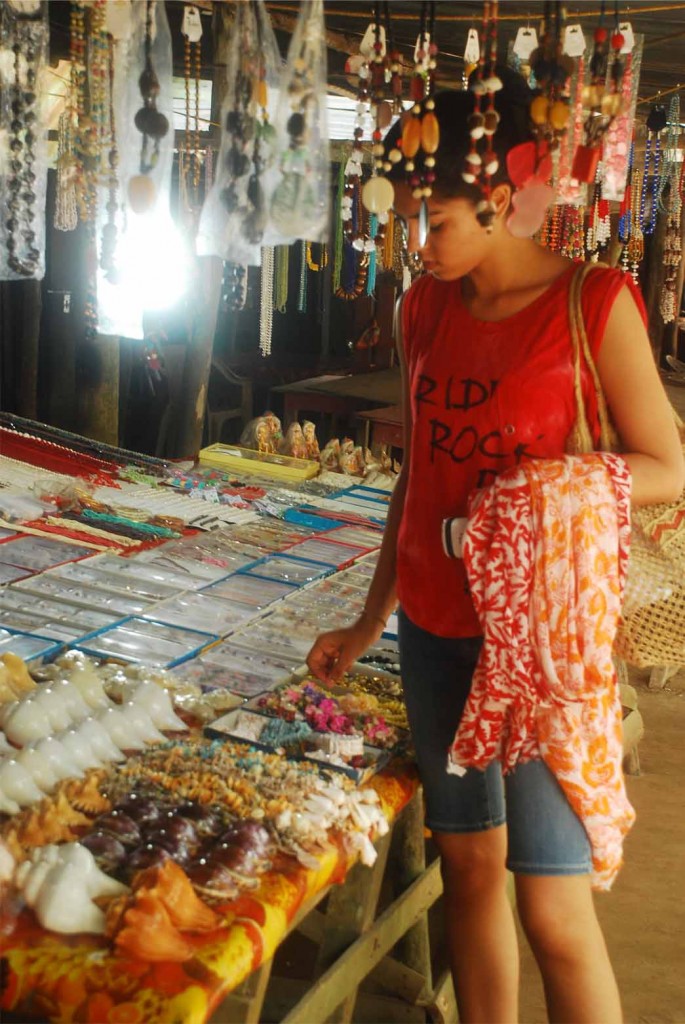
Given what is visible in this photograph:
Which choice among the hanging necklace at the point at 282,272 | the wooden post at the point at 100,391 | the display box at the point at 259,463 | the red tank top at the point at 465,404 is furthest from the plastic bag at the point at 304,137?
the hanging necklace at the point at 282,272

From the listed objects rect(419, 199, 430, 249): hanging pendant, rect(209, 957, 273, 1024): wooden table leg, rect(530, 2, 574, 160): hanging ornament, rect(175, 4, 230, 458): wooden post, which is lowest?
rect(209, 957, 273, 1024): wooden table leg

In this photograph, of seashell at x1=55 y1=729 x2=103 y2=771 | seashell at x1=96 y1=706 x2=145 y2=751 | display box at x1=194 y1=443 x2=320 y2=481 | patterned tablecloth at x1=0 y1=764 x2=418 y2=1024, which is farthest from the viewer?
display box at x1=194 y1=443 x2=320 y2=481

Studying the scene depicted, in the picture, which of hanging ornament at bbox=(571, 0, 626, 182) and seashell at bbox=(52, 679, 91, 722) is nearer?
hanging ornament at bbox=(571, 0, 626, 182)

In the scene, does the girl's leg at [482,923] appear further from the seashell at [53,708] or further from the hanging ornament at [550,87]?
the hanging ornament at [550,87]

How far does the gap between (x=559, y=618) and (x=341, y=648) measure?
702 mm

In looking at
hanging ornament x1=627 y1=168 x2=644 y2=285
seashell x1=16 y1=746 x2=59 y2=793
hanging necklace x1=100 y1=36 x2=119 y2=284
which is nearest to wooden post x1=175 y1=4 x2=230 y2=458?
hanging necklace x1=100 y1=36 x2=119 y2=284

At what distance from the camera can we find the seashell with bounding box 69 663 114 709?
2.21m

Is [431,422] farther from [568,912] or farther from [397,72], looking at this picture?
[568,912]

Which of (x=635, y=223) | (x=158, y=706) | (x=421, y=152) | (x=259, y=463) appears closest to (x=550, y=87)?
(x=421, y=152)

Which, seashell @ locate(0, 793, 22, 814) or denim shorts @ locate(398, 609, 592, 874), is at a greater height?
denim shorts @ locate(398, 609, 592, 874)

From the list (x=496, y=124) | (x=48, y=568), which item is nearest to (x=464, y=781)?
(x=496, y=124)

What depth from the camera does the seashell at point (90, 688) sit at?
2205mm

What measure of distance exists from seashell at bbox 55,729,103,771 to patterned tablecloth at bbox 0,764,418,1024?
42 cm

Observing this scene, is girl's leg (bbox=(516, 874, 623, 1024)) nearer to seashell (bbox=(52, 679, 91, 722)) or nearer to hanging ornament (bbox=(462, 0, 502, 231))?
seashell (bbox=(52, 679, 91, 722))
